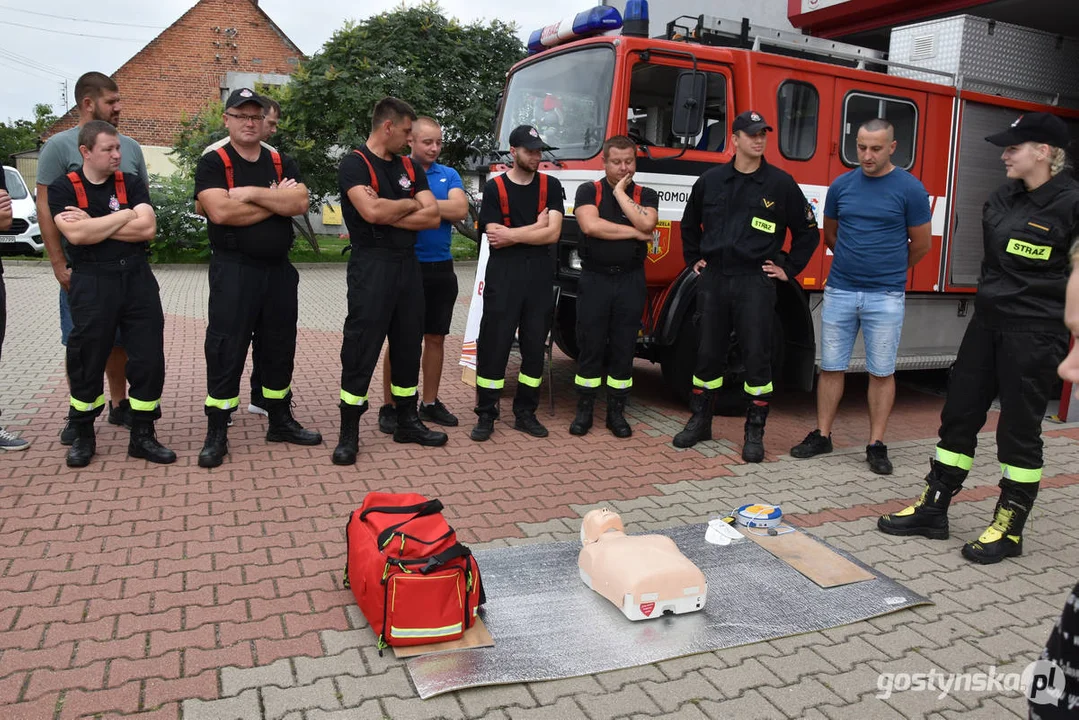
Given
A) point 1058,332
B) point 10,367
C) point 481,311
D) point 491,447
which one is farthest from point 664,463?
point 10,367

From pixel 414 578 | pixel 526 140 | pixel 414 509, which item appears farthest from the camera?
pixel 526 140

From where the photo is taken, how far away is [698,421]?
19.2 feet

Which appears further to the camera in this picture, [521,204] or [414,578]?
[521,204]

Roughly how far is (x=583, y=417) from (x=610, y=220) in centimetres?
139

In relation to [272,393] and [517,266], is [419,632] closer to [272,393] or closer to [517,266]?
[272,393]

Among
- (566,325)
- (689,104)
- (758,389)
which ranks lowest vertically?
(758,389)

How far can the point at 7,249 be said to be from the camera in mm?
16688

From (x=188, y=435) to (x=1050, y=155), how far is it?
5.18 meters

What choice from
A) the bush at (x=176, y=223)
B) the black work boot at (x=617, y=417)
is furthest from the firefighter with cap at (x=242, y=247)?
the bush at (x=176, y=223)

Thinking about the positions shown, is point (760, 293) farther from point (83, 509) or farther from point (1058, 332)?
point (83, 509)

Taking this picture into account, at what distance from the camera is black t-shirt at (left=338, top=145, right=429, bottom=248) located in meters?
5.08

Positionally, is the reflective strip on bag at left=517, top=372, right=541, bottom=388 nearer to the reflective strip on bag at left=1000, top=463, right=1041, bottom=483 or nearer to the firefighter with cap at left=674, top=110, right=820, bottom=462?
Answer: the firefighter with cap at left=674, top=110, right=820, bottom=462

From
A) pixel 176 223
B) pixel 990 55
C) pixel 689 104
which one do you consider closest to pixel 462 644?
pixel 689 104

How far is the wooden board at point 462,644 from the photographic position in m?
3.05
